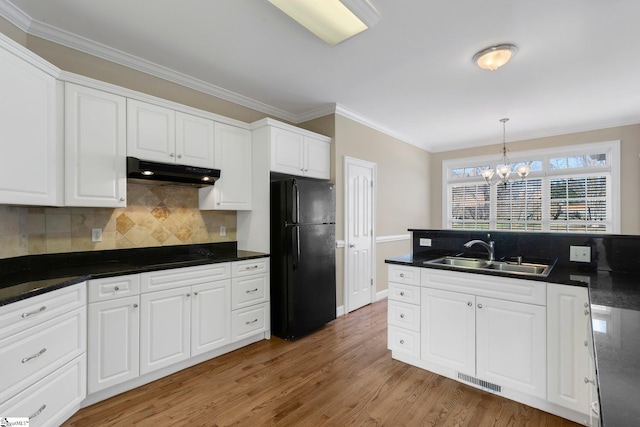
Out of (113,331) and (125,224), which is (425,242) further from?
(125,224)

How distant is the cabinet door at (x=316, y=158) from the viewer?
3.60 m

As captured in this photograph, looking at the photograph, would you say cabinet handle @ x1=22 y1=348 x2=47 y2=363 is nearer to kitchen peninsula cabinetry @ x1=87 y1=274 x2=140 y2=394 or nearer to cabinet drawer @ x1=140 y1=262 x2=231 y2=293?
kitchen peninsula cabinetry @ x1=87 y1=274 x2=140 y2=394

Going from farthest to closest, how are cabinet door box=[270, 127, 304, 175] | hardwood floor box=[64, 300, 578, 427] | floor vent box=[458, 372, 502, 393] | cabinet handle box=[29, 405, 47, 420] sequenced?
1. cabinet door box=[270, 127, 304, 175]
2. floor vent box=[458, 372, 502, 393]
3. hardwood floor box=[64, 300, 578, 427]
4. cabinet handle box=[29, 405, 47, 420]

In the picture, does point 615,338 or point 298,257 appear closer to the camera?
point 615,338

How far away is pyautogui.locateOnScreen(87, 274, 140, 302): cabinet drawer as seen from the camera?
2037mm

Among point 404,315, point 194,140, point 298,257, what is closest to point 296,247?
point 298,257

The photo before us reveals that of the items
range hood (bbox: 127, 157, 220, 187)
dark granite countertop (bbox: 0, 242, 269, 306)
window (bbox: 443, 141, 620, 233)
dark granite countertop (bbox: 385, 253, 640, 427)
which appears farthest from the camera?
window (bbox: 443, 141, 620, 233)

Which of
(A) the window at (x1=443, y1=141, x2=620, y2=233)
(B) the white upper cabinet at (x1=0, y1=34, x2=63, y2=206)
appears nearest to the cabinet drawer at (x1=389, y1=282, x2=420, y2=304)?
(B) the white upper cabinet at (x1=0, y1=34, x2=63, y2=206)

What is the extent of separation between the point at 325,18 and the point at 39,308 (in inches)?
99.5

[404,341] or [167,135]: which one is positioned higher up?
[167,135]

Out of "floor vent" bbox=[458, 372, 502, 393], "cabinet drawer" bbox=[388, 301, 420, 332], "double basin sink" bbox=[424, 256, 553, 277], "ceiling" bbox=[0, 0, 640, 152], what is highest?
"ceiling" bbox=[0, 0, 640, 152]

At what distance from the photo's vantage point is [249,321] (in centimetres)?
297

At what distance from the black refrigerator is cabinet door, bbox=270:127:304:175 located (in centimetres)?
22

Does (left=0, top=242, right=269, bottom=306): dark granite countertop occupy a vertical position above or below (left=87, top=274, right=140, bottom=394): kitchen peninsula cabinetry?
above
